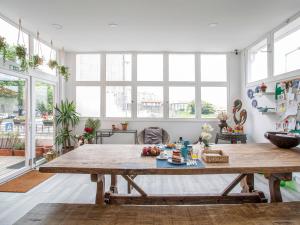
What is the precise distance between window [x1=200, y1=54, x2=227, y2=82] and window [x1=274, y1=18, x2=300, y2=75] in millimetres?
1635

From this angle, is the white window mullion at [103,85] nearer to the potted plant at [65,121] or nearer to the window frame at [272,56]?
the potted plant at [65,121]

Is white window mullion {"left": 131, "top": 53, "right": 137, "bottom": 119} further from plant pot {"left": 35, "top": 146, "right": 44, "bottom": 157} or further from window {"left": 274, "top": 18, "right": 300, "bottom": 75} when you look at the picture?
window {"left": 274, "top": 18, "right": 300, "bottom": 75}

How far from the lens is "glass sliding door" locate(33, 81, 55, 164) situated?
4.54 metres

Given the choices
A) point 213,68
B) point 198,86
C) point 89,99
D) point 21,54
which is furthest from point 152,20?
point 89,99

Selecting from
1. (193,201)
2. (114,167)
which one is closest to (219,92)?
(193,201)

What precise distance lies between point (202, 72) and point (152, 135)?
213 cm

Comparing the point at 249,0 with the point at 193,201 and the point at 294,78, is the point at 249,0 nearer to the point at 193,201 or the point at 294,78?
the point at 294,78

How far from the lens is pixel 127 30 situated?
3.98 metres

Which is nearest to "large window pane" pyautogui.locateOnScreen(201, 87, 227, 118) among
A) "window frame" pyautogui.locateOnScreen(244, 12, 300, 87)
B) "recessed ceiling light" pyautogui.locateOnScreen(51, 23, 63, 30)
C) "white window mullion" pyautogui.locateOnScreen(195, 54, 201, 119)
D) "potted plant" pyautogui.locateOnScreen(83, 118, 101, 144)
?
"white window mullion" pyautogui.locateOnScreen(195, 54, 201, 119)

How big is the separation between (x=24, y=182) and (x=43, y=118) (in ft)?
5.39

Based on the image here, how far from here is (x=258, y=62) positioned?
4.77 m

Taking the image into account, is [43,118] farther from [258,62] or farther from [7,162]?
[258,62]

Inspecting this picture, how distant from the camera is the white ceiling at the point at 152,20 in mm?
3018

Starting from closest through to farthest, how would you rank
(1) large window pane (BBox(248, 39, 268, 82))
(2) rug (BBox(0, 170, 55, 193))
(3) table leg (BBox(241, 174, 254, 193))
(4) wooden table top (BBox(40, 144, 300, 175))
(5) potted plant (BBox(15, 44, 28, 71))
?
(4) wooden table top (BBox(40, 144, 300, 175)) → (3) table leg (BBox(241, 174, 254, 193)) → (2) rug (BBox(0, 170, 55, 193)) → (5) potted plant (BBox(15, 44, 28, 71)) → (1) large window pane (BBox(248, 39, 268, 82))
